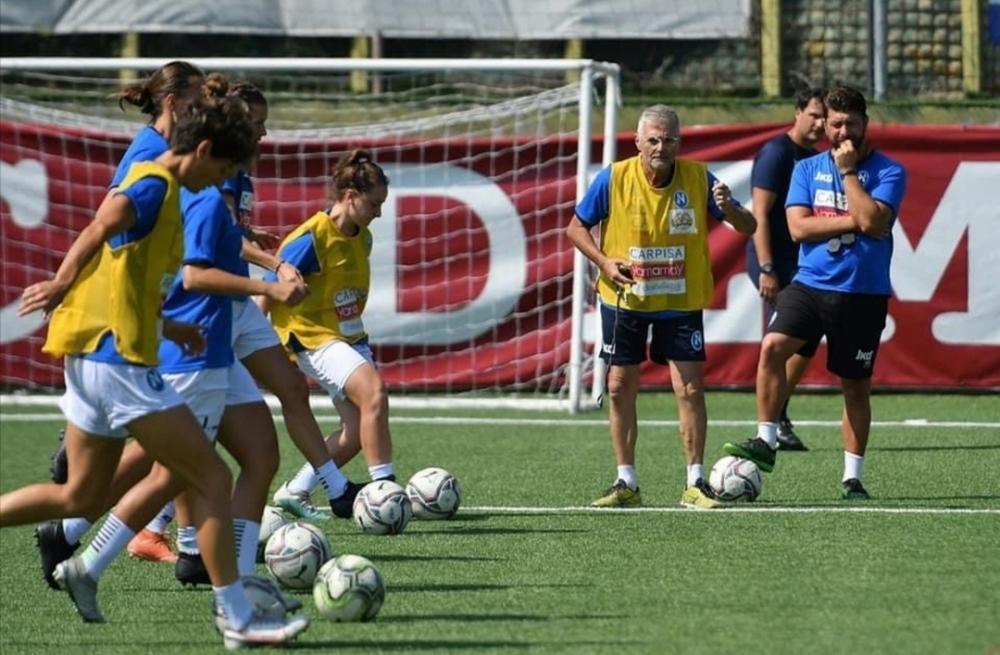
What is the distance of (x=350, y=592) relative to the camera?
650 centimetres

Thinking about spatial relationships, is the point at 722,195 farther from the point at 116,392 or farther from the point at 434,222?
the point at 434,222

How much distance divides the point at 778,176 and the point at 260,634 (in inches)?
246

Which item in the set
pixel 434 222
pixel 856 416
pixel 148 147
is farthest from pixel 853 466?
pixel 434 222

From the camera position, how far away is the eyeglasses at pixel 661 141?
30.3ft

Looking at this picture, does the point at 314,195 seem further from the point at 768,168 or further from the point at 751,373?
the point at 768,168

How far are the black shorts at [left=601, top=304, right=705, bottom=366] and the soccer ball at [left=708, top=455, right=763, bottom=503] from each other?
564 millimetres

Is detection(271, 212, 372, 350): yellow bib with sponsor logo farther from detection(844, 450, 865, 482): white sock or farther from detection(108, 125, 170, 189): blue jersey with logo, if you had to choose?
detection(844, 450, 865, 482): white sock

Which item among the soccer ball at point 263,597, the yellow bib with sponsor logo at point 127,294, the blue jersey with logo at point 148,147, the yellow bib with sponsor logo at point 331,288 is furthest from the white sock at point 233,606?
the yellow bib with sponsor logo at point 331,288

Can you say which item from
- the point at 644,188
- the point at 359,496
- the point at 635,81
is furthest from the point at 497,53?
the point at 359,496

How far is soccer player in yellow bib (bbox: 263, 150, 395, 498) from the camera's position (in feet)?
29.4

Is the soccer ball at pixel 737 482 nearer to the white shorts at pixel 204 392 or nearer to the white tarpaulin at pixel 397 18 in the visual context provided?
the white shorts at pixel 204 392

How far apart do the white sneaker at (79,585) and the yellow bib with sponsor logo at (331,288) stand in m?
2.76

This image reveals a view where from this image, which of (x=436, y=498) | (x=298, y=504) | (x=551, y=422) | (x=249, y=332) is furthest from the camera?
(x=551, y=422)

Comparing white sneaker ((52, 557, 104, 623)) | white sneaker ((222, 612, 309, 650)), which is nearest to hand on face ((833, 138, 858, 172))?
white sneaker ((222, 612, 309, 650))
